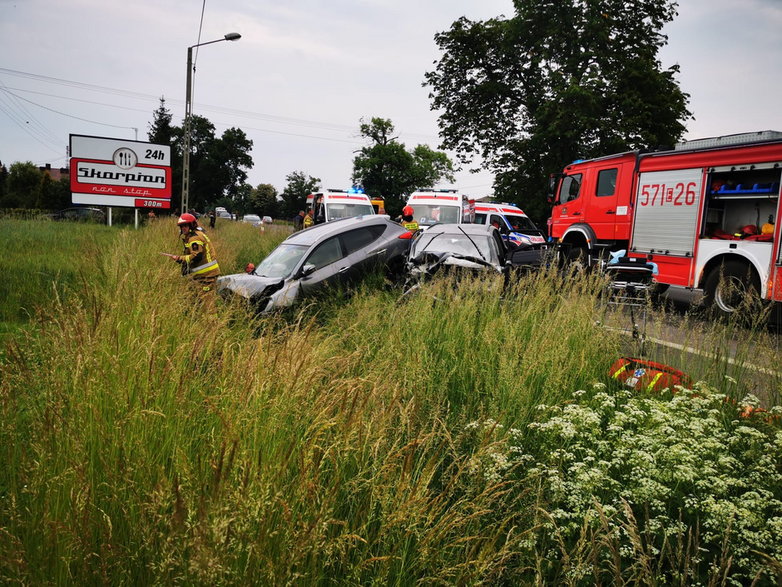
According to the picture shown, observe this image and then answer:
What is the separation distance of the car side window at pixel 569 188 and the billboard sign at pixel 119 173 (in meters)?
18.2

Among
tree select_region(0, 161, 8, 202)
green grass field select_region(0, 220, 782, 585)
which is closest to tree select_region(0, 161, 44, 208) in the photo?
tree select_region(0, 161, 8, 202)

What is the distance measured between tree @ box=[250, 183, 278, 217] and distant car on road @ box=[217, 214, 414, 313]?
4625 inches

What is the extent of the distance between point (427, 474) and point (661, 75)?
28187 millimetres

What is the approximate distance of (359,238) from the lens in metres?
10.2

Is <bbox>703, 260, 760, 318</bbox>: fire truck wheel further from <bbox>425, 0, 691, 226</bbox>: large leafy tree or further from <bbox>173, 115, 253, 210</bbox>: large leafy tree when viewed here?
<bbox>173, 115, 253, 210</bbox>: large leafy tree

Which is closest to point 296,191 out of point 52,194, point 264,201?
point 264,201

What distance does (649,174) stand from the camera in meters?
13.2

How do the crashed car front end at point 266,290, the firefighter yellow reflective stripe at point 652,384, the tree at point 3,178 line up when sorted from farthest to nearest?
the tree at point 3,178 → the crashed car front end at point 266,290 → the firefighter yellow reflective stripe at point 652,384

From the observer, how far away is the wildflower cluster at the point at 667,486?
233 centimetres

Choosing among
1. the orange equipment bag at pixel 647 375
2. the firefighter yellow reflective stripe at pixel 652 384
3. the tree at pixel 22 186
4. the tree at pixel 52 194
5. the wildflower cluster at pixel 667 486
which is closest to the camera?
the wildflower cluster at pixel 667 486

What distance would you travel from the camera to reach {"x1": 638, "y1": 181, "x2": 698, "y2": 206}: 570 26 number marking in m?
12.0

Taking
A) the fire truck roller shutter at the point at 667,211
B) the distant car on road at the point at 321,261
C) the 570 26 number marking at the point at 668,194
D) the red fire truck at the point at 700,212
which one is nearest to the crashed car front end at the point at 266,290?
the distant car on road at the point at 321,261

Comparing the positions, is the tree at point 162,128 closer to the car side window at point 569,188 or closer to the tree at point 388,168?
the tree at point 388,168

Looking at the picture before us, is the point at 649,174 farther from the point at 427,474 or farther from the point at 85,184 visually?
the point at 85,184
